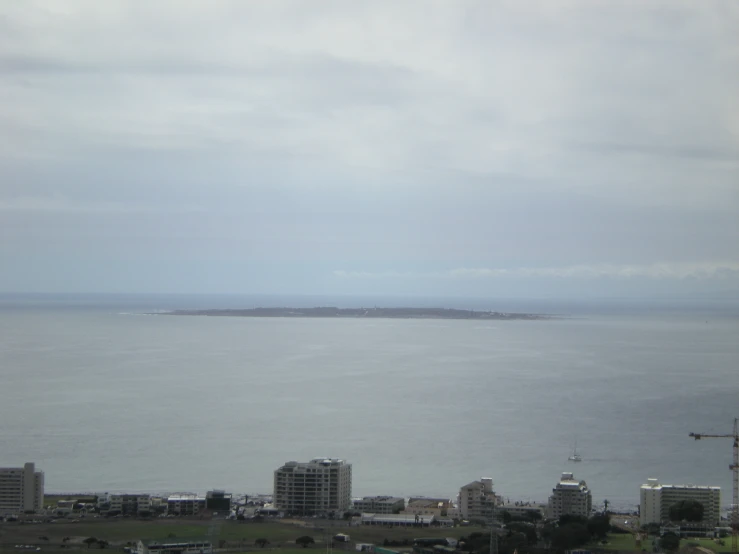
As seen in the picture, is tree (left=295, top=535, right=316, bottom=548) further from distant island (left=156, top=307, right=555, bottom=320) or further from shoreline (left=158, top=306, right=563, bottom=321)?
distant island (left=156, top=307, right=555, bottom=320)

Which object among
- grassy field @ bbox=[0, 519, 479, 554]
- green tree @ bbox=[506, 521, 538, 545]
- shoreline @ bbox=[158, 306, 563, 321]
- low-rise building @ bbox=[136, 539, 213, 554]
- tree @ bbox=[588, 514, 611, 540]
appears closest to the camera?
low-rise building @ bbox=[136, 539, 213, 554]

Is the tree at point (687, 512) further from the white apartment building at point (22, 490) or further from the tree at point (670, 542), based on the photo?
the white apartment building at point (22, 490)

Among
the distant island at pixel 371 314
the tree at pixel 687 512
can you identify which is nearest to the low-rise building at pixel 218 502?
the tree at pixel 687 512

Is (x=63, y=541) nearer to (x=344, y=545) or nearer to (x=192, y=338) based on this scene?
(x=344, y=545)

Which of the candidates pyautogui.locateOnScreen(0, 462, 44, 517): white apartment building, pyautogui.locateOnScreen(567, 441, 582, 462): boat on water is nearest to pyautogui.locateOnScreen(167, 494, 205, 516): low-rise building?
pyautogui.locateOnScreen(0, 462, 44, 517): white apartment building

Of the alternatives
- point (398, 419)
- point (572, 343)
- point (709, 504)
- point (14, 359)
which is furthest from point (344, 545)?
point (572, 343)

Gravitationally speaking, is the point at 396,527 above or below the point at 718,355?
below
